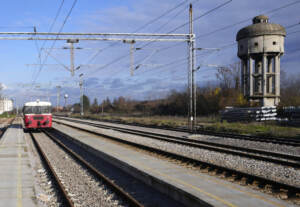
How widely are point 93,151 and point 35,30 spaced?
10.5 meters

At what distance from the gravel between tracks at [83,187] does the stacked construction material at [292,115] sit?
23.1m

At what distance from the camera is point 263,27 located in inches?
1890

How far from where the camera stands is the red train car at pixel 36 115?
1193 inches

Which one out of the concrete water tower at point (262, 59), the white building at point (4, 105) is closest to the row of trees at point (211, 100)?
the concrete water tower at point (262, 59)

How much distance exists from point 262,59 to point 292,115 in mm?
14784

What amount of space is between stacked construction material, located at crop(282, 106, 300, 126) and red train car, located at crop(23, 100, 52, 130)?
22583 millimetres

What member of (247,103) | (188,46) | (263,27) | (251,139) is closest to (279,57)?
(263,27)

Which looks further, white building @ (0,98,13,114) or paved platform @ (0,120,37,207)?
white building @ (0,98,13,114)

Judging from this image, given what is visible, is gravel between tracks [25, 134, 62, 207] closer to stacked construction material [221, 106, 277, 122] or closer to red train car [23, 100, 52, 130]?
red train car [23, 100, 52, 130]

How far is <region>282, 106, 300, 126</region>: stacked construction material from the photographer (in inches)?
1201

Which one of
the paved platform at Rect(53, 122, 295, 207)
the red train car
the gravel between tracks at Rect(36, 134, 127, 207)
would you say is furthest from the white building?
the paved platform at Rect(53, 122, 295, 207)

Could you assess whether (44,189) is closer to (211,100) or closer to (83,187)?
(83,187)

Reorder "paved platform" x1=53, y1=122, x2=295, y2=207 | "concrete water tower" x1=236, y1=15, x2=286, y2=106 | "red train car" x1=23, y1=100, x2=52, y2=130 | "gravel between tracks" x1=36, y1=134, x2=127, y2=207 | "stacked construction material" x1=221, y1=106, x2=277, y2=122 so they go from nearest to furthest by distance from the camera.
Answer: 1. "paved platform" x1=53, y1=122, x2=295, y2=207
2. "gravel between tracks" x1=36, y1=134, x2=127, y2=207
3. "red train car" x1=23, y1=100, x2=52, y2=130
4. "stacked construction material" x1=221, y1=106, x2=277, y2=122
5. "concrete water tower" x1=236, y1=15, x2=286, y2=106

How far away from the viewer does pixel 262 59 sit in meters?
46.9
